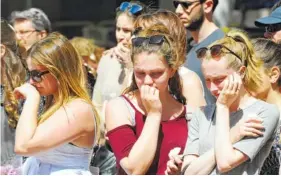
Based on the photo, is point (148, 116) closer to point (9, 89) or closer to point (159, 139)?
point (159, 139)

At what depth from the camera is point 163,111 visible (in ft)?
11.5

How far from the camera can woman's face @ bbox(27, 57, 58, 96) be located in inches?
140

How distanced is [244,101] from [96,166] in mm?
1296

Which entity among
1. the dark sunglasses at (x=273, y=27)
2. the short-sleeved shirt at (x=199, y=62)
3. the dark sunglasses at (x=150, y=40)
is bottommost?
the short-sleeved shirt at (x=199, y=62)

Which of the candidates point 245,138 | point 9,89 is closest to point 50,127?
point 245,138

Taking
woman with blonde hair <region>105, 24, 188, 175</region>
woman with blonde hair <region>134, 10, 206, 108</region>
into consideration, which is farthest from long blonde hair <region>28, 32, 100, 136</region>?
woman with blonde hair <region>134, 10, 206, 108</region>

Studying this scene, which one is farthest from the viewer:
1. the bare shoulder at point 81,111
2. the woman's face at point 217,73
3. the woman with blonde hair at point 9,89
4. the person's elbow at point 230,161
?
the woman with blonde hair at point 9,89

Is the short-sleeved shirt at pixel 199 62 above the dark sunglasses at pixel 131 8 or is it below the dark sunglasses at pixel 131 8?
below

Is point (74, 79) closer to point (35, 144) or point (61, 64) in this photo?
point (61, 64)

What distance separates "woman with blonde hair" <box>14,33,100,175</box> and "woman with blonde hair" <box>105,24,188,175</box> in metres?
0.17

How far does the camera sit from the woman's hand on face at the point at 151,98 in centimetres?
332

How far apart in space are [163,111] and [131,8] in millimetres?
1661

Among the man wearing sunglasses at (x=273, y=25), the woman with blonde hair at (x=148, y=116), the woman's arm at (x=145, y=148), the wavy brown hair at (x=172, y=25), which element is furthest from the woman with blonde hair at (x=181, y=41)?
the man wearing sunglasses at (x=273, y=25)

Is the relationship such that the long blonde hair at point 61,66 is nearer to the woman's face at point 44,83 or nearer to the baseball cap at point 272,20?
the woman's face at point 44,83
